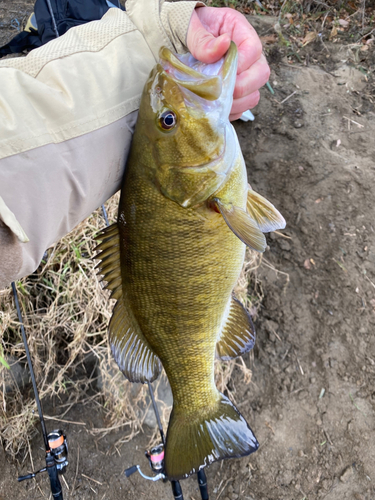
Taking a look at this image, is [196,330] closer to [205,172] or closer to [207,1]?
[205,172]

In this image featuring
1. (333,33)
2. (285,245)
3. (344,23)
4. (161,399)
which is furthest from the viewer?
(344,23)

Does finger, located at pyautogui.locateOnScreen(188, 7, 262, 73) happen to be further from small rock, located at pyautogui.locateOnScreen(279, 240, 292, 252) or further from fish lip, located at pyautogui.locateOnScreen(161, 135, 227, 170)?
small rock, located at pyautogui.locateOnScreen(279, 240, 292, 252)

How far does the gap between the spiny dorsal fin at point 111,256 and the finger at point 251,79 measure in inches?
26.5

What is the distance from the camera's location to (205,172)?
1305 mm

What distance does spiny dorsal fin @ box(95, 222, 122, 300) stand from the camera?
1417 mm

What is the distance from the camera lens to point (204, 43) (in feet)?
3.75

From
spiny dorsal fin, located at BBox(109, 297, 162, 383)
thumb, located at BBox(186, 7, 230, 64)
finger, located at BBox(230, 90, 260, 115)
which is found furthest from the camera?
spiny dorsal fin, located at BBox(109, 297, 162, 383)

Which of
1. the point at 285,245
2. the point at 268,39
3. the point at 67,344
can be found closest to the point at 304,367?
the point at 285,245

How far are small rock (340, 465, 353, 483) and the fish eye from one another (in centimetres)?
270

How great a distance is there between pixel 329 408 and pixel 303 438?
0.30 m

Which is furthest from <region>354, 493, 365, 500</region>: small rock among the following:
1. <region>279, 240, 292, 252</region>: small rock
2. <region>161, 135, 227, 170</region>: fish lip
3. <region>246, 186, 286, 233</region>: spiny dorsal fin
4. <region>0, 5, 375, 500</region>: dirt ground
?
<region>161, 135, 227, 170</region>: fish lip

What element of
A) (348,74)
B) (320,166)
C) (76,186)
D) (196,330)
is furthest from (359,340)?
(348,74)

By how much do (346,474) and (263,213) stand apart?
2200 millimetres

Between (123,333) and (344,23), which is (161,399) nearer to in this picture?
(123,333)
